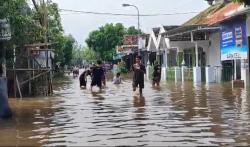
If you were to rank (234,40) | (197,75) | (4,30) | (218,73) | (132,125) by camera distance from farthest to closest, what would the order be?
(197,75)
(218,73)
(234,40)
(4,30)
(132,125)

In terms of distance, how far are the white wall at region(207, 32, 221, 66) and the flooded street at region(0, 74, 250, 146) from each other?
17076 millimetres

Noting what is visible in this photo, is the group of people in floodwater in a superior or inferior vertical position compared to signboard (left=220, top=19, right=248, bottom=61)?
inferior

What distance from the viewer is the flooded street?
10477mm

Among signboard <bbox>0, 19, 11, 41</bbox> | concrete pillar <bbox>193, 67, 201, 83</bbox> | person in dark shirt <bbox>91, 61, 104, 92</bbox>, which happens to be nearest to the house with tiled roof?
concrete pillar <bbox>193, 67, 201, 83</bbox>

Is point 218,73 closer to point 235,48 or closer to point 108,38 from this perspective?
point 235,48

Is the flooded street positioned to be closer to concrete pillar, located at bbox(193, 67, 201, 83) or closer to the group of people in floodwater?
the group of people in floodwater

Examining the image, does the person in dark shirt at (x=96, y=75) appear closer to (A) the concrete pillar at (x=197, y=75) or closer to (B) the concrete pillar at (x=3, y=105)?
(A) the concrete pillar at (x=197, y=75)

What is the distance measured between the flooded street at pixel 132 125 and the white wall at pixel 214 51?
17076 mm

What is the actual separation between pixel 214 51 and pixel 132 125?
24.7 metres

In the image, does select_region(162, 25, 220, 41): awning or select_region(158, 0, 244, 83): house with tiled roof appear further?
select_region(158, 0, 244, 83): house with tiled roof

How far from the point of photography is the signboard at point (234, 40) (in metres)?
28.8

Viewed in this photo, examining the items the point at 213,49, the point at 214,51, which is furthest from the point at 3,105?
the point at 213,49

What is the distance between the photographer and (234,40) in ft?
98.6

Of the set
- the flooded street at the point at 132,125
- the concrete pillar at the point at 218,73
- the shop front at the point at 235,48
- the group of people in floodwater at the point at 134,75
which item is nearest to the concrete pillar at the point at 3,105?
the flooded street at the point at 132,125
